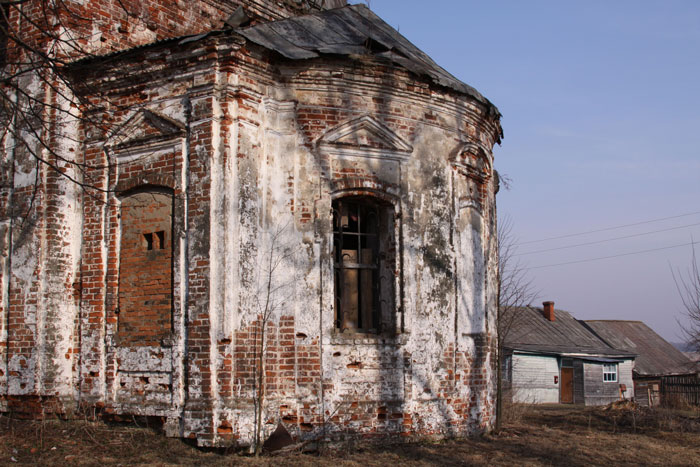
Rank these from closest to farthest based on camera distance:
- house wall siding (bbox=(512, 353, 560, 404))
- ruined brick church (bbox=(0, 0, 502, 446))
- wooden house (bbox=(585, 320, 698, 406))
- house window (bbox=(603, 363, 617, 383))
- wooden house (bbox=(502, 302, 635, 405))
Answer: ruined brick church (bbox=(0, 0, 502, 446)) → house wall siding (bbox=(512, 353, 560, 404)) → wooden house (bbox=(502, 302, 635, 405)) → house window (bbox=(603, 363, 617, 383)) → wooden house (bbox=(585, 320, 698, 406))

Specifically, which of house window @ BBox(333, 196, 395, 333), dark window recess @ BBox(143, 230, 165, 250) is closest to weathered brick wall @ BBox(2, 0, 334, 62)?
dark window recess @ BBox(143, 230, 165, 250)

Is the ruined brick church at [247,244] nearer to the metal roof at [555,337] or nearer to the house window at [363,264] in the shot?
the house window at [363,264]

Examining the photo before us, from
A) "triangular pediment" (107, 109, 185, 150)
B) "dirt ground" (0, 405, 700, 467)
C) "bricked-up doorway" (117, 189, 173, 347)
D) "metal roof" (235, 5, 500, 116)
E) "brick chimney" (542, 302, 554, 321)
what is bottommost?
"dirt ground" (0, 405, 700, 467)

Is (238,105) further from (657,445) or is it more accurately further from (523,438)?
(657,445)

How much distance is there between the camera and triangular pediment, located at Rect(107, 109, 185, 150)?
26.5 feet

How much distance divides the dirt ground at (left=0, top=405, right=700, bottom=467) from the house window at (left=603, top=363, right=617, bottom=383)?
20440mm

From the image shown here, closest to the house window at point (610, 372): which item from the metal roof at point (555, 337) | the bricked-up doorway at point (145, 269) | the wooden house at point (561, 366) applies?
the wooden house at point (561, 366)

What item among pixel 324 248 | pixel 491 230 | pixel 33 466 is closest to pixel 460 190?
pixel 491 230

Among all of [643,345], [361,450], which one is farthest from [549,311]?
[361,450]

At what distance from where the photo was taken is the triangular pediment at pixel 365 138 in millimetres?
8578

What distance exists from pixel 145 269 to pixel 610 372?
26750 mm

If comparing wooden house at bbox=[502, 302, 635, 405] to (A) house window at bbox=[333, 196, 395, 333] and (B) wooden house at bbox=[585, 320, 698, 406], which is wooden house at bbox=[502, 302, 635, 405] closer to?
(B) wooden house at bbox=[585, 320, 698, 406]

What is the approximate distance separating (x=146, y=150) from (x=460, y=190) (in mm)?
4177

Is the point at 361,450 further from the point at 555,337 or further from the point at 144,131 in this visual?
the point at 555,337
